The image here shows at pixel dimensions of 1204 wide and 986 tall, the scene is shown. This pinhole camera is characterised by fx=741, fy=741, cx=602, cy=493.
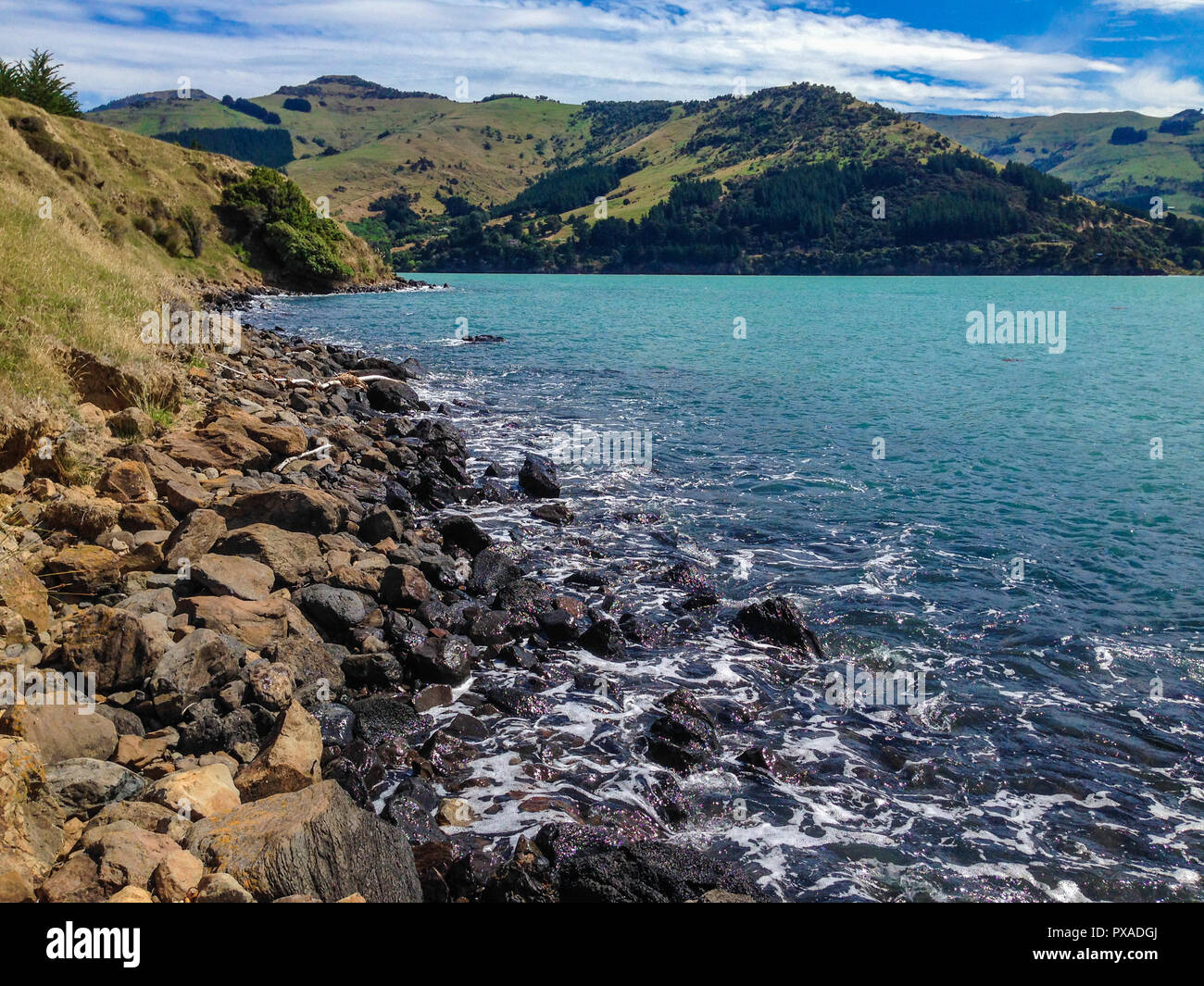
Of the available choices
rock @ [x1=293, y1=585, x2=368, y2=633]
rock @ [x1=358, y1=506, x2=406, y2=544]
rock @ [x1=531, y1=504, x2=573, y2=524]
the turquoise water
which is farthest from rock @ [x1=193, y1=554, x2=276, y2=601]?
rock @ [x1=531, y1=504, x2=573, y2=524]

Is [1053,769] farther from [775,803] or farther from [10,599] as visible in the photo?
[10,599]

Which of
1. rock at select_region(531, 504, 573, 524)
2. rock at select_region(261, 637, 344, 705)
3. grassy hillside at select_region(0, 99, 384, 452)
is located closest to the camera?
rock at select_region(261, 637, 344, 705)

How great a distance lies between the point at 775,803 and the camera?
344 inches

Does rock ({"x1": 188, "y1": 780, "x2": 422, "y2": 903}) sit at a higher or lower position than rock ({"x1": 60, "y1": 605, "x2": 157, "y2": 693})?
lower

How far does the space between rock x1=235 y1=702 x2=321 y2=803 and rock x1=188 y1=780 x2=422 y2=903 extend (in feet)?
2.62

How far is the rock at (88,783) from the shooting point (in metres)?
6.12

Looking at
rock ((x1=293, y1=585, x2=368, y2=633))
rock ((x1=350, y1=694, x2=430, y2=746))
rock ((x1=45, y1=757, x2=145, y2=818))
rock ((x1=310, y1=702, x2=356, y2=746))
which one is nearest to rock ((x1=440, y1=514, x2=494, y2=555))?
rock ((x1=293, y1=585, x2=368, y2=633))

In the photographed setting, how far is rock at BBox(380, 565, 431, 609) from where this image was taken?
1192 cm

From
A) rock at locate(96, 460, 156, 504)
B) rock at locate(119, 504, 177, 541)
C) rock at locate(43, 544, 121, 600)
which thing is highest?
rock at locate(96, 460, 156, 504)

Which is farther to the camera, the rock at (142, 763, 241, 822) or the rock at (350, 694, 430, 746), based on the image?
the rock at (350, 694, 430, 746)

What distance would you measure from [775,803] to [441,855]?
3906mm

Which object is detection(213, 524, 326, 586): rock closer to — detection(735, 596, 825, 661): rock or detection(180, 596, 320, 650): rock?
detection(180, 596, 320, 650): rock

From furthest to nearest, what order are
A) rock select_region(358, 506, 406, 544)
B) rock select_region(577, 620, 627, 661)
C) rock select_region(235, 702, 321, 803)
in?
rock select_region(358, 506, 406, 544) → rock select_region(577, 620, 627, 661) → rock select_region(235, 702, 321, 803)

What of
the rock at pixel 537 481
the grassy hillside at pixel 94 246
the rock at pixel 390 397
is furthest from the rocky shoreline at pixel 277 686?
the rock at pixel 390 397
